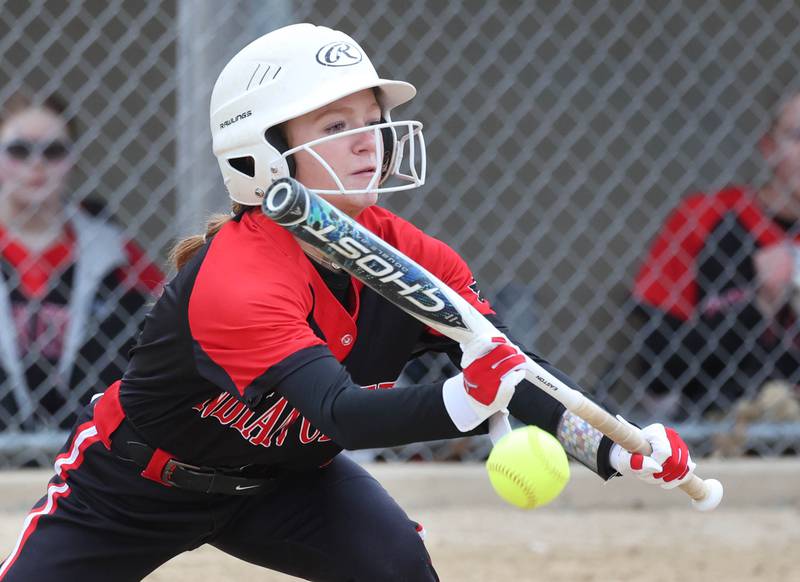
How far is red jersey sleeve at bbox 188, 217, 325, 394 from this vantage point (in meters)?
2.00

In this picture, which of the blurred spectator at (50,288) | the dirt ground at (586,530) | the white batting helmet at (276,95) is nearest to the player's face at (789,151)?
the dirt ground at (586,530)

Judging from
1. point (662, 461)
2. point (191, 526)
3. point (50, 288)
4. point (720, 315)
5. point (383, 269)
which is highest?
point (383, 269)

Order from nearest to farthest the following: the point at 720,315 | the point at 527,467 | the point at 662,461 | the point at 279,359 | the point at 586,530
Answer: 1. the point at 527,467
2. the point at 279,359
3. the point at 662,461
4. the point at 586,530
5. the point at 720,315

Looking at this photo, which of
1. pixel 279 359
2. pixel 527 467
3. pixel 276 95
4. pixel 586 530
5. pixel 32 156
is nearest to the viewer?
pixel 527 467

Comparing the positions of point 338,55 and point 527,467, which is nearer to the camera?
point 527,467

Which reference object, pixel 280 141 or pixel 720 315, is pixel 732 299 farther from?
pixel 280 141

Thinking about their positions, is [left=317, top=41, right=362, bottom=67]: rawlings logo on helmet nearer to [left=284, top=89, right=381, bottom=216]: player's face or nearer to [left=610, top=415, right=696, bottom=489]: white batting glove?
[left=284, top=89, right=381, bottom=216]: player's face

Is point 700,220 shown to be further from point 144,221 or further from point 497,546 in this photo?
point 144,221

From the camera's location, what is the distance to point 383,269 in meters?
1.94

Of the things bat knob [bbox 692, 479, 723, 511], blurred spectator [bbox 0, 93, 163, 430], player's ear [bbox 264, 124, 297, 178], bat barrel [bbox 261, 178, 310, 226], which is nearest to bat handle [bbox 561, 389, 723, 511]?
bat knob [bbox 692, 479, 723, 511]

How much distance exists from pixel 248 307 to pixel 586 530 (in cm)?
221

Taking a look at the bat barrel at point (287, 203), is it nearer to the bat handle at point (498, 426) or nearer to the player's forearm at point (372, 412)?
the player's forearm at point (372, 412)

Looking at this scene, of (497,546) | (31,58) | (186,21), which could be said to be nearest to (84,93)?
(31,58)

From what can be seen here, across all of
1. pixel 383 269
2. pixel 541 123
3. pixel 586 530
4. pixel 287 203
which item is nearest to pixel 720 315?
pixel 586 530
